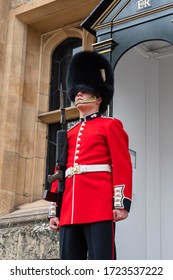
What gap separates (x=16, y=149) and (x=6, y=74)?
83 cm

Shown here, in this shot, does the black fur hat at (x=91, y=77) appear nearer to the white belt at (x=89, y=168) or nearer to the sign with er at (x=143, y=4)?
the white belt at (x=89, y=168)

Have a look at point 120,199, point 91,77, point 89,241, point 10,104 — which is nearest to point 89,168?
point 120,199

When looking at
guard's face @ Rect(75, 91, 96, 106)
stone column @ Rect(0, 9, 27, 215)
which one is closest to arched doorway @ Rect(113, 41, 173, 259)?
guard's face @ Rect(75, 91, 96, 106)

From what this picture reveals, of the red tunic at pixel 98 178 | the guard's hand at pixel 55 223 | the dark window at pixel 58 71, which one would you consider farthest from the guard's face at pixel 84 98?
the dark window at pixel 58 71

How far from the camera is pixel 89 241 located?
3.23 metres

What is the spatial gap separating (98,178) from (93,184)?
1.8 inches

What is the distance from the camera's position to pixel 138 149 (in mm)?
4668

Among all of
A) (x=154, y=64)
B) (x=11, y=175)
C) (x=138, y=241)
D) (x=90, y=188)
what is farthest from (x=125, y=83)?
(x=11, y=175)

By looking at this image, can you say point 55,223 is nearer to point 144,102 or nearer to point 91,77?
point 91,77

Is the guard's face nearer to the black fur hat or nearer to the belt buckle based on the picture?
the black fur hat

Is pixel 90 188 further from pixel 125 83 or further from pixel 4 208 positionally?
pixel 4 208

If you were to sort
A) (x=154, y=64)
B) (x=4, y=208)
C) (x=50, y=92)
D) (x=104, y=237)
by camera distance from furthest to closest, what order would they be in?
1. (x=50, y=92)
2. (x=4, y=208)
3. (x=154, y=64)
4. (x=104, y=237)

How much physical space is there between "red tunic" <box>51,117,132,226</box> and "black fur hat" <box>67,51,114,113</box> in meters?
0.21

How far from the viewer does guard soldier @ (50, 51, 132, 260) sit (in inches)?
126
